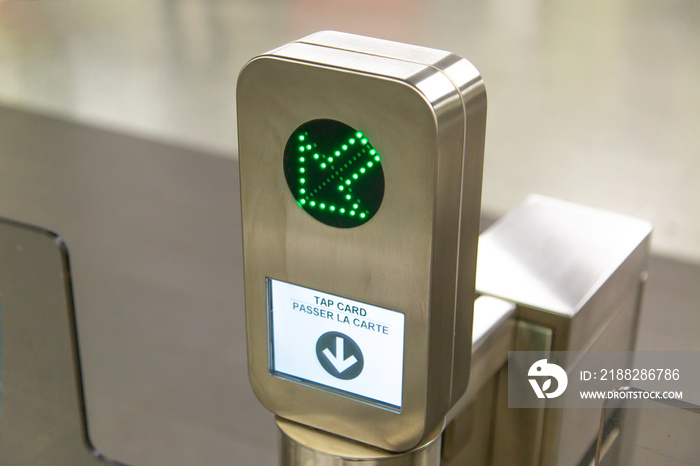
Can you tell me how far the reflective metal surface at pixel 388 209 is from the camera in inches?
26.2

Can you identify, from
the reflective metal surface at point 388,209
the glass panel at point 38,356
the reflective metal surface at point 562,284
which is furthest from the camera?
the reflective metal surface at point 562,284

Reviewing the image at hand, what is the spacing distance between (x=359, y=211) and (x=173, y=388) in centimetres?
154

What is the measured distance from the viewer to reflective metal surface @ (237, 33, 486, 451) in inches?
26.2

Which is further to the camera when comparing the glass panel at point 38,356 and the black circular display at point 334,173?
the glass panel at point 38,356

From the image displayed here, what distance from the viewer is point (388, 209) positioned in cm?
69

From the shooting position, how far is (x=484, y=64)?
14.1 ft

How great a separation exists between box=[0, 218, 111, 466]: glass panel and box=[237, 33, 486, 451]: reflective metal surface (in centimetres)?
26

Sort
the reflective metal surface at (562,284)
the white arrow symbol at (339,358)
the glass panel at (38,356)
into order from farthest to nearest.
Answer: the reflective metal surface at (562,284)
the glass panel at (38,356)
the white arrow symbol at (339,358)

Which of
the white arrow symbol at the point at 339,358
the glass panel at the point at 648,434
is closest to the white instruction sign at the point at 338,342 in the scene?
the white arrow symbol at the point at 339,358

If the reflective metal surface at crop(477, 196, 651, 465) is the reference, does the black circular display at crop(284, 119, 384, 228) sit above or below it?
above

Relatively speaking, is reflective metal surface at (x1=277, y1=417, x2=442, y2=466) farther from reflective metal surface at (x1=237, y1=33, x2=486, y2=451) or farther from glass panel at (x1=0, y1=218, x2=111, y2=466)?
glass panel at (x1=0, y1=218, x2=111, y2=466)

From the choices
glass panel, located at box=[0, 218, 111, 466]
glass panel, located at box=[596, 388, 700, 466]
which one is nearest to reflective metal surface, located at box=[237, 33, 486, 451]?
glass panel, located at box=[596, 388, 700, 466]

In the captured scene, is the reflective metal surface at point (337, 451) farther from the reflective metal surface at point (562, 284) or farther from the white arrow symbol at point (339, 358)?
the reflective metal surface at point (562, 284)

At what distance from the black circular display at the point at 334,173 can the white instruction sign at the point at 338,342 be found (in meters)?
0.08
